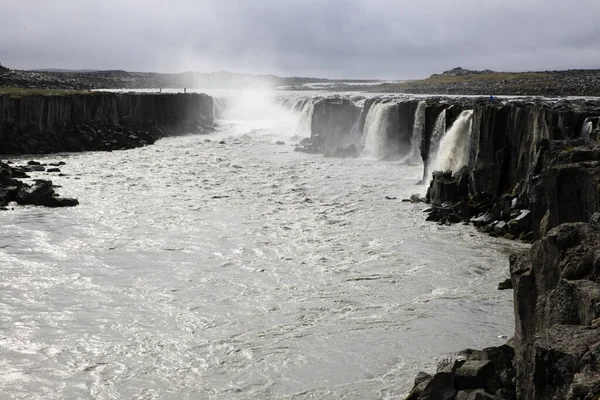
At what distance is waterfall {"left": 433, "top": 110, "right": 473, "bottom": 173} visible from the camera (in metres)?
35.8

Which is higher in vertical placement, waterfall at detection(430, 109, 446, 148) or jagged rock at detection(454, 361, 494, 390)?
waterfall at detection(430, 109, 446, 148)

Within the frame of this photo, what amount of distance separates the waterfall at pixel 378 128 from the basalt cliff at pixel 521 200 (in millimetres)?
104

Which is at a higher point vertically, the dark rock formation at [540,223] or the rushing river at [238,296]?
the dark rock formation at [540,223]

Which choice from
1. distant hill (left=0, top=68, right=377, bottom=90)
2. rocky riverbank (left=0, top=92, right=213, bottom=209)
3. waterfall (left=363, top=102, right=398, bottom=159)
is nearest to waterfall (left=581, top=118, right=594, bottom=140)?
waterfall (left=363, top=102, right=398, bottom=159)

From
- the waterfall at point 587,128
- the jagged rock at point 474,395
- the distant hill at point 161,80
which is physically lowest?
the jagged rock at point 474,395

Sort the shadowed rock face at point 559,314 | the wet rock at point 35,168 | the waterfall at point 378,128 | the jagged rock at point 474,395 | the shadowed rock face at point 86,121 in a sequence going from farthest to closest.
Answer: the shadowed rock face at point 86,121, the waterfall at point 378,128, the wet rock at point 35,168, the jagged rock at point 474,395, the shadowed rock face at point 559,314

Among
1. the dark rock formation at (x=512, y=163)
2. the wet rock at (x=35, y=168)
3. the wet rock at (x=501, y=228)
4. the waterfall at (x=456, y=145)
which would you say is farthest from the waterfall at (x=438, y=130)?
the wet rock at (x=35, y=168)

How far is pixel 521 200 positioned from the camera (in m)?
28.2

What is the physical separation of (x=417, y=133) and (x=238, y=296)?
31772 mm

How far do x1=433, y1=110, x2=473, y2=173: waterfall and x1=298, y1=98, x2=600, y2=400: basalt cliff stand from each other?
0.21 feet

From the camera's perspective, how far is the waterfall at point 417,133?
48562mm

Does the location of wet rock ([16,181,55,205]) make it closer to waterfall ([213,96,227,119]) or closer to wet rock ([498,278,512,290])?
wet rock ([498,278,512,290])

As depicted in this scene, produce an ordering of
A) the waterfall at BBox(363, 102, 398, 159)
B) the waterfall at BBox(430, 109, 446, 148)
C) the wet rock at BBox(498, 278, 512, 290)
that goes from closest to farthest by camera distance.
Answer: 1. the wet rock at BBox(498, 278, 512, 290)
2. the waterfall at BBox(430, 109, 446, 148)
3. the waterfall at BBox(363, 102, 398, 159)

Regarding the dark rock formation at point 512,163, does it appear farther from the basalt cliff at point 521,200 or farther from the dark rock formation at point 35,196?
the dark rock formation at point 35,196
